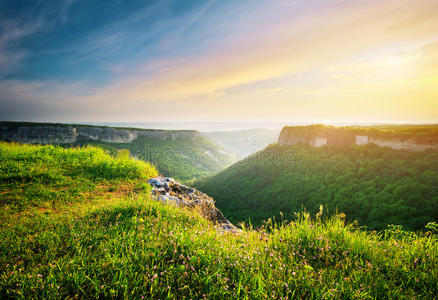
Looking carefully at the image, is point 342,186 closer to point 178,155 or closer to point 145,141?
point 178,155

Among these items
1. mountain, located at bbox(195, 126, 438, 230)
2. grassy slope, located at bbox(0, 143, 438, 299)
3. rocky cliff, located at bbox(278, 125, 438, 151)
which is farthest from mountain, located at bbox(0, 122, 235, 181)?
rocky cliff, located at bbox(278, 125, 438, 151)

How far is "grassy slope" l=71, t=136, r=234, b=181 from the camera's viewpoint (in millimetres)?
93938

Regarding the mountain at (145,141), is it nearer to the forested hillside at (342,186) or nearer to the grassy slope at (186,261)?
the forested hillside at (342,186)

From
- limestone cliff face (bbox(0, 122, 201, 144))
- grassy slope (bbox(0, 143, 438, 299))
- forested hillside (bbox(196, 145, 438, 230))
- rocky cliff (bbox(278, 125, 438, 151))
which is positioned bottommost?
forested hillside (bbox(196, 145, 438, 230))

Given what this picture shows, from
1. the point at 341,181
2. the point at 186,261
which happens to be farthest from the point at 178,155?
the point at 186,261

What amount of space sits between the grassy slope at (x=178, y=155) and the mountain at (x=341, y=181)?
110 feet

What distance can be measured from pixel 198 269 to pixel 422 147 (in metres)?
50.2

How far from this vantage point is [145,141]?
371 feet

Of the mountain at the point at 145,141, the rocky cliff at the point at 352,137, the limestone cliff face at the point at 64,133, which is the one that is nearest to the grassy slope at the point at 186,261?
the rocky cliff at the point at 352,137

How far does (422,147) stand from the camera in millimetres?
33188

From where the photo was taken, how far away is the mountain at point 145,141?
72.3m

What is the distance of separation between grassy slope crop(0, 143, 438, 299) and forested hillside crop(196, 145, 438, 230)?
17.9m

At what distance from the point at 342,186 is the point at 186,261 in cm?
4750

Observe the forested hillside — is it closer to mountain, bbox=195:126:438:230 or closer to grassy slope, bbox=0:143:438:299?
mountain, bbox=195:126:438:230
